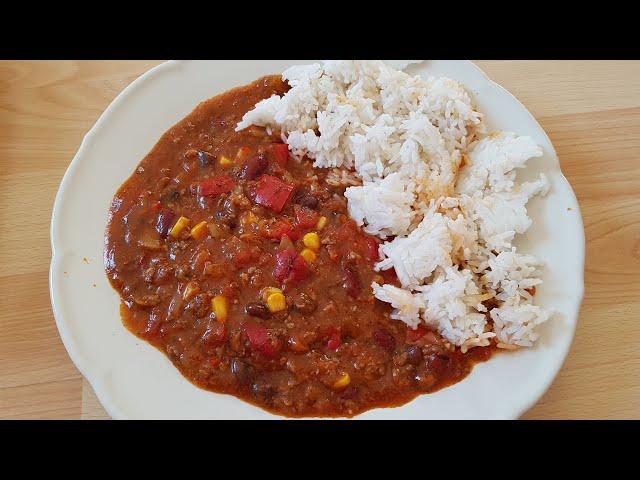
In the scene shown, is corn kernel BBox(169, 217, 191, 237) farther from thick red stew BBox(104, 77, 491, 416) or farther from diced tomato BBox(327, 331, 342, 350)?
diced tomato BBox(327, 331, 342, 350)

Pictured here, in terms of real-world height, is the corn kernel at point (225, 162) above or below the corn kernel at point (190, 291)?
above

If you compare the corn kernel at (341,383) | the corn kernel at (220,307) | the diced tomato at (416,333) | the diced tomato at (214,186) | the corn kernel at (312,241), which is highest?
the diced tomato at (214,186)

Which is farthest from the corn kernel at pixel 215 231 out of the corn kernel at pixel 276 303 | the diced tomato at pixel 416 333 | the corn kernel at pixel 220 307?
the diced tomato at pixel 416 333

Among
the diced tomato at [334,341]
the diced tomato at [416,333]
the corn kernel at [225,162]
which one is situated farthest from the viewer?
the corn kernel at [225,162]

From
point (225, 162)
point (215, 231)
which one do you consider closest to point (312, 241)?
point (215, 231)

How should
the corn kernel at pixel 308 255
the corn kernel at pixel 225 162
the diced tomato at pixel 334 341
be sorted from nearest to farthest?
the diced tomato at pixel 334 341, the corn kernel at pixel 308 255, the corn kernel at pixel 225 162

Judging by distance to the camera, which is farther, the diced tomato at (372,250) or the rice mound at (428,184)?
the diced tomato at (372,250)

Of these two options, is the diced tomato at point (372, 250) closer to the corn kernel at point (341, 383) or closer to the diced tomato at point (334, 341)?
the diced tomato at point (334, 341)
